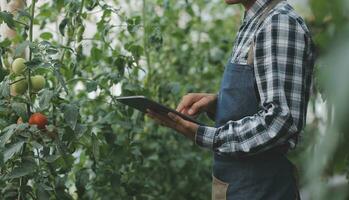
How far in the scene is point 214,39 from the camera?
363cm

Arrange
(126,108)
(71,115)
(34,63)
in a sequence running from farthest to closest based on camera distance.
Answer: (126,108) < (71,115) < (34,63)

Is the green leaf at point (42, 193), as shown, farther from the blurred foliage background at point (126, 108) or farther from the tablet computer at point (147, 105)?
the tablet computer at point (147, 105)

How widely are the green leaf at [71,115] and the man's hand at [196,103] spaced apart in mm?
302

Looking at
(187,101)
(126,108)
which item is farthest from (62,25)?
(187,101)

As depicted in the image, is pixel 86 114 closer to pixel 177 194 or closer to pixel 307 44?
pixel 177 194

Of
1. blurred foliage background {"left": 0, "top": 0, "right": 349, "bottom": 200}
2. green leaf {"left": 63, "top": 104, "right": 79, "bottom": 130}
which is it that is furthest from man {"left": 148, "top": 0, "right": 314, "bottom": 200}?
green leaf {"left": 63, "top": 104, "right": 79, "bottom": 130}

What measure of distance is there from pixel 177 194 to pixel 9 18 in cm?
175

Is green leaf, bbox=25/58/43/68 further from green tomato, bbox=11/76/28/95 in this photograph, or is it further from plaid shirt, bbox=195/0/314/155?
plaid shirt, bbox=195/0/314/155

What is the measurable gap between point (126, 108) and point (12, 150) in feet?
3.00

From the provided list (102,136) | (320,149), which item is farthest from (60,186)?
(320,149)

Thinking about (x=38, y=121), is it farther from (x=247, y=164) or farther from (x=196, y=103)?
(x=247, y=164)

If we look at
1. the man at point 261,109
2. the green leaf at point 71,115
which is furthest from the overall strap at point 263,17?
the green leaf at point 71,115

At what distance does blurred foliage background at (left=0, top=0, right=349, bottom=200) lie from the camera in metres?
0.31

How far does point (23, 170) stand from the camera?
1662 mm
